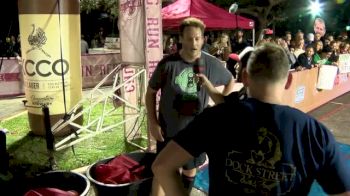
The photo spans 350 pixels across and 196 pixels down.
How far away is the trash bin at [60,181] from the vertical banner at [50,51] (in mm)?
2509

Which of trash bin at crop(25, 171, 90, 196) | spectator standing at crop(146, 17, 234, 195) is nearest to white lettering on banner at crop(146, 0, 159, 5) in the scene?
spectator standing at crop(146, 17, 234, 195)

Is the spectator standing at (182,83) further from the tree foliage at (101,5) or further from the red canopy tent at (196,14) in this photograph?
the tree foliage at (101,5)

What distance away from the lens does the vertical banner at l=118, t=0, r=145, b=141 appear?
5.27 meters

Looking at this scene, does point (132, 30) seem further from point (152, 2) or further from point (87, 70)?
point (87, 70)

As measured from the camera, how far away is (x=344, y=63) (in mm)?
10836

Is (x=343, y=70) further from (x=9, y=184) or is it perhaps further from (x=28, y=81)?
(x=9, y=184)

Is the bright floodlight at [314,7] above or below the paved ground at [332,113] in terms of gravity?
above

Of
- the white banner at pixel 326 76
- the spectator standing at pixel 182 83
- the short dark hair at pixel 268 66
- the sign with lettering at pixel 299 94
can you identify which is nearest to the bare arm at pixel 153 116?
the spectator standing at pixel 182 83

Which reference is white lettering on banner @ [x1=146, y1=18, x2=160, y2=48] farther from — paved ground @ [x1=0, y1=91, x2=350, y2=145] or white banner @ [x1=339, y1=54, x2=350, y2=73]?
white banner @ [x1=339, y1=54, x2=350, y2=73]

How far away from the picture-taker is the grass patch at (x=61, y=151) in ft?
17.4

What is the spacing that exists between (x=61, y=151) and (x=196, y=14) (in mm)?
6697

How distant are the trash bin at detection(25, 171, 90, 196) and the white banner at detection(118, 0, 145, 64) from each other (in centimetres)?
230

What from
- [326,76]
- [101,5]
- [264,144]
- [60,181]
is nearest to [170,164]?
[264,144]

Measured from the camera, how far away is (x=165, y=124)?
11.1 ft
